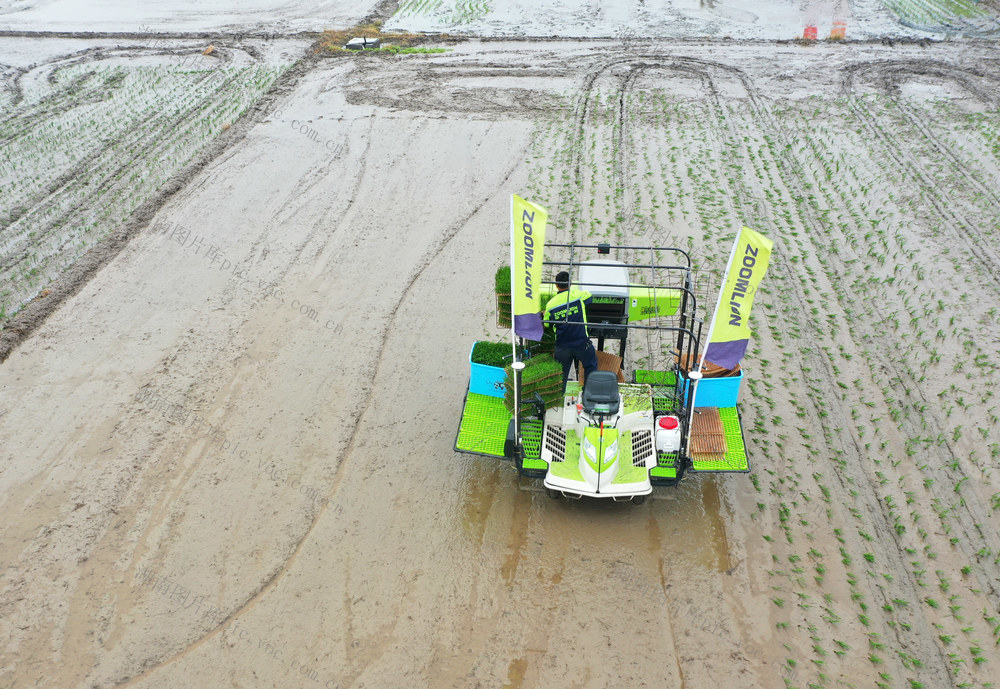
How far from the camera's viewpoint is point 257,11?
81.9 ft

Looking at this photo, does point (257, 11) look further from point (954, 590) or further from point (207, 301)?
point (954, 590)

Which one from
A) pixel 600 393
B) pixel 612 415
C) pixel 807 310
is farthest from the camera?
pixel 807 310

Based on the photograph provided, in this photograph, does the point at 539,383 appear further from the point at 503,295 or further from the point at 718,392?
the point at 718,392

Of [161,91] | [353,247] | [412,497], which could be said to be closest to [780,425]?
[412,497]

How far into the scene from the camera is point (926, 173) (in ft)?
44.0

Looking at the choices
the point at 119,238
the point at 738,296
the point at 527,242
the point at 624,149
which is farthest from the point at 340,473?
→ the point at 624,149

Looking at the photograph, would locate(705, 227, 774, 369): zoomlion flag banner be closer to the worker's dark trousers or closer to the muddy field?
the worker's dark trousers

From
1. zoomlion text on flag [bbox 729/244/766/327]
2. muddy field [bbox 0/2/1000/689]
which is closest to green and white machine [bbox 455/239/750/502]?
zoomlion text on flag [bbox 729/244/766/327]

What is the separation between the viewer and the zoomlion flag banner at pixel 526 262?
232 inches

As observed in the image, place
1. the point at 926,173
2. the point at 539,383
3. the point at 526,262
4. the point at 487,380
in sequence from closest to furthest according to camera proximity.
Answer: the point at 526,262 → the point at 539,383 → the point at 487,380 → the point at 926,173

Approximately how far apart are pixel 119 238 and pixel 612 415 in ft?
31.9

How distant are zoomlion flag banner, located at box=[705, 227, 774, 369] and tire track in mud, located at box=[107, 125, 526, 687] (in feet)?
12.7

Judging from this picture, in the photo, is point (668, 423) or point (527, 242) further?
point (668, 423)

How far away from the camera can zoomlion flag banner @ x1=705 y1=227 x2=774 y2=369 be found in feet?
19.0
